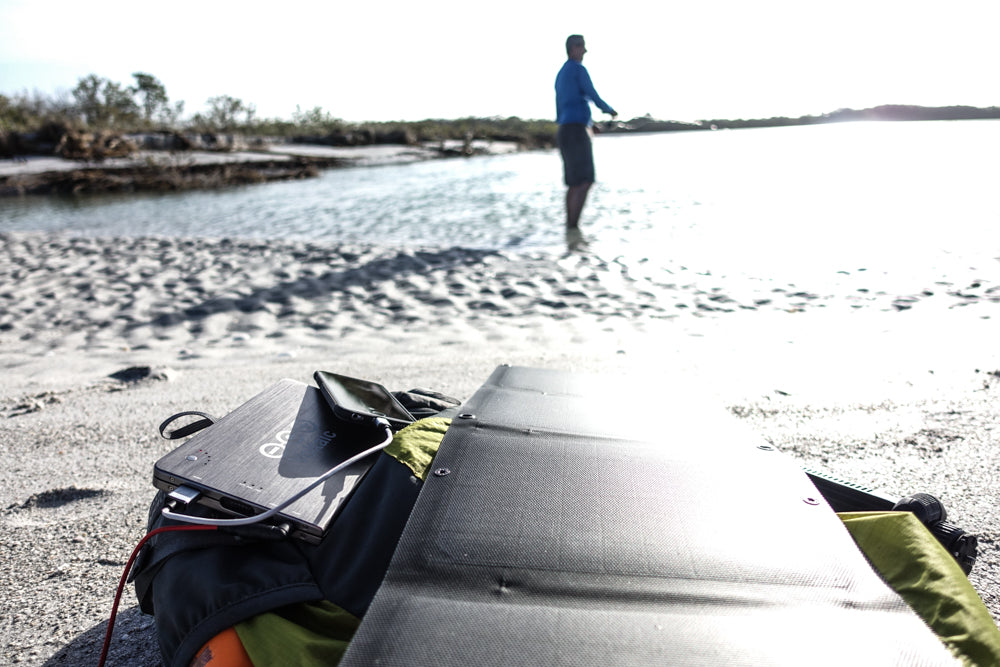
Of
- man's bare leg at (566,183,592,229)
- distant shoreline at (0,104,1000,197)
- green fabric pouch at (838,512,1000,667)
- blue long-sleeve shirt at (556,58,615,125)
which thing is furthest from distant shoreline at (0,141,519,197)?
green fabric pouch at (838,512,1000,667)

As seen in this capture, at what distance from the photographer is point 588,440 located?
58.2 inches

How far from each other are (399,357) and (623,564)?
127 inches

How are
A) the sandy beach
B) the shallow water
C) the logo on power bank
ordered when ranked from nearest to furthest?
the logo on power bank
the sandy beach
the shallow water

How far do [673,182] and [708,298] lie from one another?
12.0 meters

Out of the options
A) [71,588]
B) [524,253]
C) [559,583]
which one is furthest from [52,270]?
[559,583]

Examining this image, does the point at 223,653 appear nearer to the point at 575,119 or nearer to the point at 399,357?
the point at 399,357

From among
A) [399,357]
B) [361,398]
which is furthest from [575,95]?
[361,398]

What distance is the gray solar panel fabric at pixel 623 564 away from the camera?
92 centimetres

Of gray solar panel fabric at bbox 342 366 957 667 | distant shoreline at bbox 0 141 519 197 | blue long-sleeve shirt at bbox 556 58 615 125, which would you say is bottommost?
gray solar panel fabric at bbox 342 366 957 667

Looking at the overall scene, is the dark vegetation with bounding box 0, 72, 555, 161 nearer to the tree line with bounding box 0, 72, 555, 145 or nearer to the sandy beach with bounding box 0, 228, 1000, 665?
the tree line with bounding box 0, 72, 555, 145

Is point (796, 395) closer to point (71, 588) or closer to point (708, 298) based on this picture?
point (708, 298)

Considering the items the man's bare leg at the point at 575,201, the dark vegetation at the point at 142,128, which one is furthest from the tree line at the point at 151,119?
the man's bare leg at the point at 575,201

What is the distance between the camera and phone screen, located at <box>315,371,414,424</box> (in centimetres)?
167

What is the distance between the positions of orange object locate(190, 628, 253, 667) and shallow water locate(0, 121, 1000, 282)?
5.81 metres
